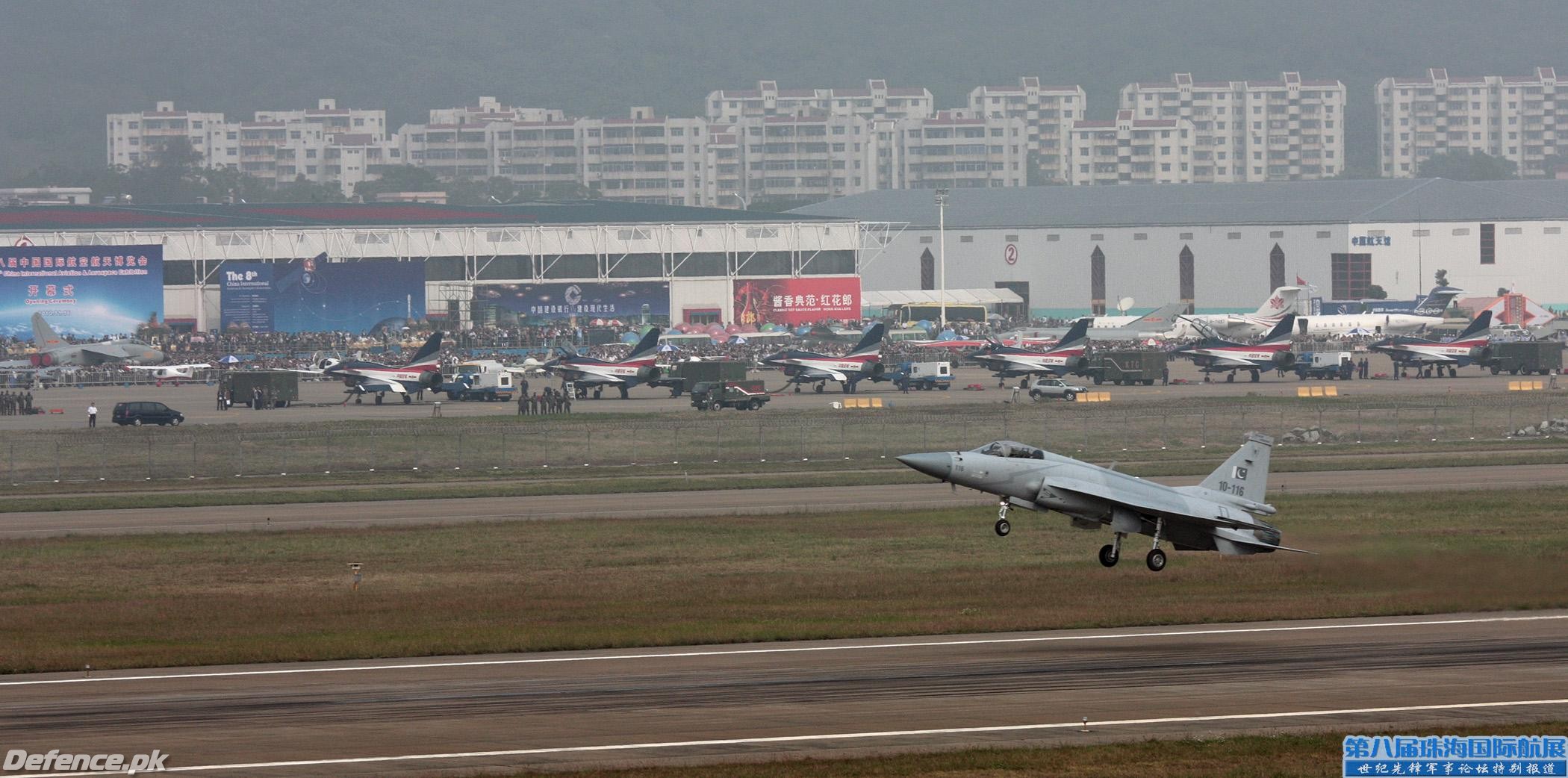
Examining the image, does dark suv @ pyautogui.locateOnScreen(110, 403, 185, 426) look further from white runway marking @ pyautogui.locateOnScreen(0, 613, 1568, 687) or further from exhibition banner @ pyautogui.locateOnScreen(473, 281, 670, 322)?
exhibition banner @ pyautogui.locateOnScreen(473, 281, 670, 322)

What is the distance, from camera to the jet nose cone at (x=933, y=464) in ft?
122

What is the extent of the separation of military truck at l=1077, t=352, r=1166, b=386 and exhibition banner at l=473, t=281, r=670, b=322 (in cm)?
6983

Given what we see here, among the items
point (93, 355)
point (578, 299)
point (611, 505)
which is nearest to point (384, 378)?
point (93, 355)

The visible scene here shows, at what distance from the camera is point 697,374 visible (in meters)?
98.9

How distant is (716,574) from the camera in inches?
1705

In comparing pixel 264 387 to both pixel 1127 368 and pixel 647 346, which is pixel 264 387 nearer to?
pixel 647 346

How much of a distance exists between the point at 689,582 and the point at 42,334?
111873 mm

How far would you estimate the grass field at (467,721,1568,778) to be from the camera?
2316cm

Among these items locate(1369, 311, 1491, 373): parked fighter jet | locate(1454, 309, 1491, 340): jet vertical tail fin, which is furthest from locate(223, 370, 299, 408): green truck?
locate(1454, 309, 1491, 340): jet vertical tail fin

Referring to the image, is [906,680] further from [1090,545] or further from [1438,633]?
[1090,545]

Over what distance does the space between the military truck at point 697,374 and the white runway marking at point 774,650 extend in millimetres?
63287

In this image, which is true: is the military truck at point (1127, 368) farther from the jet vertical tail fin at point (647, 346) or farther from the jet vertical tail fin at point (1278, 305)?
the jet vertical tail fin at point (1278, 305)

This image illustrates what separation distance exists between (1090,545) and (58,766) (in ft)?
105

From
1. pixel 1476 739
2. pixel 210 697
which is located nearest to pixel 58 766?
pixel 210 697
